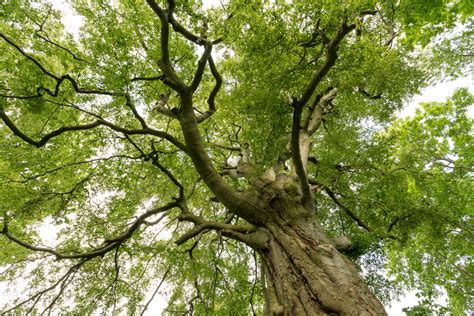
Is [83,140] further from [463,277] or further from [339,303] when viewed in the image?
[463,277]

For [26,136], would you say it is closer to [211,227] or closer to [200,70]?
[200,70]

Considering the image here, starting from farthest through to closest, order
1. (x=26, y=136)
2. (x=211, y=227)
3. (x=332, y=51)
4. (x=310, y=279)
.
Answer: (x=211, y=227), (x=26, y=136), (x=332, y=51), (x=310, y=279)

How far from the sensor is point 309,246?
4.02 metres

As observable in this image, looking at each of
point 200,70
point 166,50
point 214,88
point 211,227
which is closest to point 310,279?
point 211,227

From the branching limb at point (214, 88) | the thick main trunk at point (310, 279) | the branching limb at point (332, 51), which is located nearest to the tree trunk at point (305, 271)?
the thick main trunk at point (310, 279)

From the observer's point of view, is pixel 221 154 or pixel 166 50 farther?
pixel 221 154

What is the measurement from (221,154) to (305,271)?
5.54m

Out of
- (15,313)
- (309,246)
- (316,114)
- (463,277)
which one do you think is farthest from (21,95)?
(463,277)

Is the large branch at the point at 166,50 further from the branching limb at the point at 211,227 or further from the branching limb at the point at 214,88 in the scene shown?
the branching limb at the point at 211,227

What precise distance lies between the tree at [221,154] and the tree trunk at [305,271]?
0.02m

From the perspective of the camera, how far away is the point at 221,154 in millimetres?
8695

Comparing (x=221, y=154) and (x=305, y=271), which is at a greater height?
(x=221, y=154)

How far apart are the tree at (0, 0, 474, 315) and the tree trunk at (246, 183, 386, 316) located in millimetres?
23

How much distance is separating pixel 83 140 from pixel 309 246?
7.34 meters
